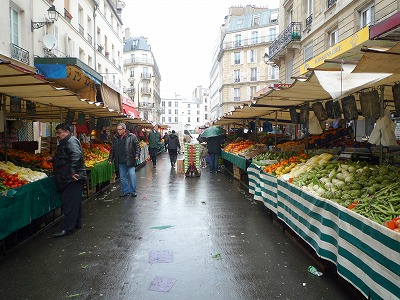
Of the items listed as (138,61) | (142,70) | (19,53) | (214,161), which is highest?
(138,61)

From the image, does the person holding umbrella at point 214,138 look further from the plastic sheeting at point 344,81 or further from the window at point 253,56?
the window at point 253,56

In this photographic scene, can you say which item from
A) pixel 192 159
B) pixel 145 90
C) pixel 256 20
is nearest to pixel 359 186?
pixel 192 159

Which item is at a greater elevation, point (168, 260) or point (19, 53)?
point (19, 53)

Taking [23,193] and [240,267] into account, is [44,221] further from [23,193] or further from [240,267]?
[240,267]

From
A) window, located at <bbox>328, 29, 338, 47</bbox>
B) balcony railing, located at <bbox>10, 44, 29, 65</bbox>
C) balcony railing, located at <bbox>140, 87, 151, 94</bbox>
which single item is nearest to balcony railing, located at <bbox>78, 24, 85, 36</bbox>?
balcony railing, located at <bbox>10, 44, 29, 65</bbox>

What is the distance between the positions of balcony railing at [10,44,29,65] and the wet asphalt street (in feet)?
30.1

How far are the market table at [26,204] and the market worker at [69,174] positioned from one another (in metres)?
0.33

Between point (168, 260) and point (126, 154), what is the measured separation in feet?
16.2

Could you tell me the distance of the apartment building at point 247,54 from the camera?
174 feet

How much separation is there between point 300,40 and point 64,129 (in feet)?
61.3

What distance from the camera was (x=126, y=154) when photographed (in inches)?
362

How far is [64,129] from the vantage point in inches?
239

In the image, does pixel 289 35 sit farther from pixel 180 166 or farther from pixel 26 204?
pixel 26 204

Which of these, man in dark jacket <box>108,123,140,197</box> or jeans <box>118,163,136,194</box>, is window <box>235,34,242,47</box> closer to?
man in dark jacket <box>108,123,140,197</box>
